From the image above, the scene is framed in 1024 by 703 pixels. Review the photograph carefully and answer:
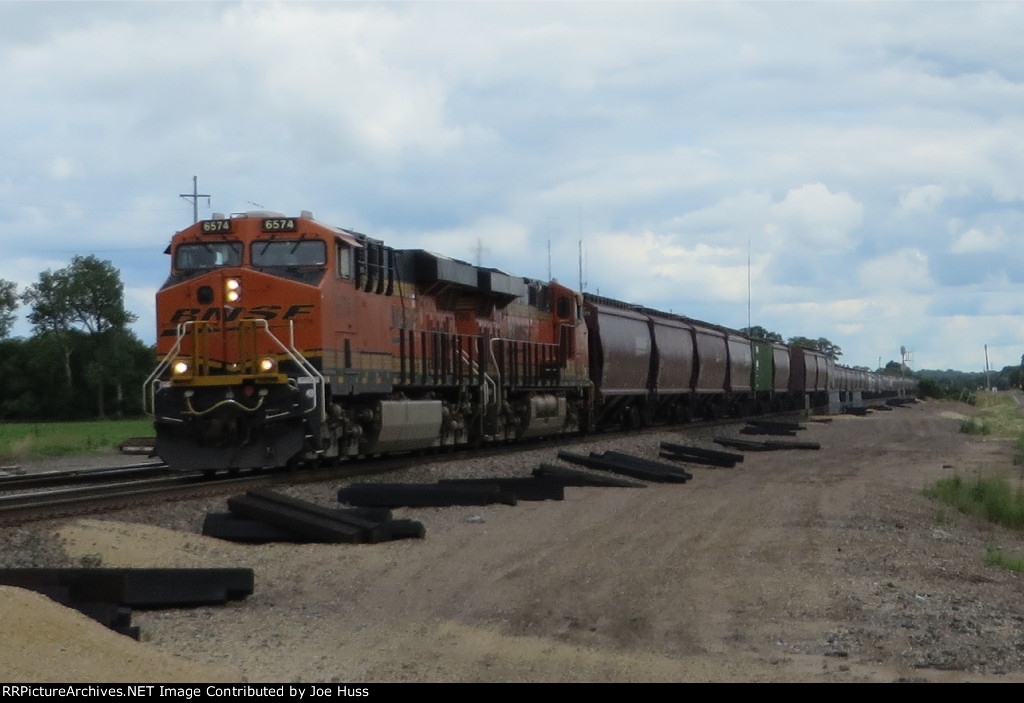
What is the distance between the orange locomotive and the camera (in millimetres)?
17688

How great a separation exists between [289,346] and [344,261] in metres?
1.84

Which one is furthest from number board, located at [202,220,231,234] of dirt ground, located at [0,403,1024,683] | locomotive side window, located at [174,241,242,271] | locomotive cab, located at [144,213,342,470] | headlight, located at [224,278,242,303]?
dirt ground, located at [0,403,1024,683]

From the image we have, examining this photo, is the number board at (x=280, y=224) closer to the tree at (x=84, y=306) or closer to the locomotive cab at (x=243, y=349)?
the locomotive cab at (x=243, y=349)

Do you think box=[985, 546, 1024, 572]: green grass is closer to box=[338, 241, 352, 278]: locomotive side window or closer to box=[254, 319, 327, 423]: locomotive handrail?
box=[254, 319, 327, 423]: locomotive handrail

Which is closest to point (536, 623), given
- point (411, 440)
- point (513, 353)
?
point (411, 440)

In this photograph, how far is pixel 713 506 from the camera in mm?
15547

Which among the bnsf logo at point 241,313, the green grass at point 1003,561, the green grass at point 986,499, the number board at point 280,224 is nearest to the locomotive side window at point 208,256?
the number board at point 280,224

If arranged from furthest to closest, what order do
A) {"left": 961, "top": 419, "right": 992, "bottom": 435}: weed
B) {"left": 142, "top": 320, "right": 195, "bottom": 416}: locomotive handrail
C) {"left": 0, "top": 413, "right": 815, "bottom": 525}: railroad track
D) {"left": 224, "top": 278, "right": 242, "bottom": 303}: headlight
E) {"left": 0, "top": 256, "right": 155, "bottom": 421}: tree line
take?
{"left": 0, "top": 256, "right": 155, "bottom": 421}: tree line
{"left": 961, "top": 419, "right": 992, "bottom": 435}: weed
{"left": 224, "top": 278, "right": 242, "bottom": 303}: headlight
{"left": 142, "top": 320, "right": 195, "bottom": 416}: locomotive handrail
{"left": 0, "top": 413, "right": 815, "bottom": 525}: railroad track

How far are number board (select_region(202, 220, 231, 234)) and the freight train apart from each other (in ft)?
0.05

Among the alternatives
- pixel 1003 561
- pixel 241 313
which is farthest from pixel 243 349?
pixel 1003 561

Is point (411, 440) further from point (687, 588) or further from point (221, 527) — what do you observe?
point (687, 588)

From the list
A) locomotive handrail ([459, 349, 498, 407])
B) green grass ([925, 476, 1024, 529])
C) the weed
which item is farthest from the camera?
the weed

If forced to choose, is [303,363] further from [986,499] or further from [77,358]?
[77,358]
